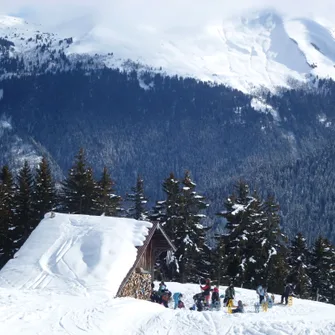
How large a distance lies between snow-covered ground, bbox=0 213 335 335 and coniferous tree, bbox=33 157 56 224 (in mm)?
11318

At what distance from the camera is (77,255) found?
95.1 ft

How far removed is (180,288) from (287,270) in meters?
14.3

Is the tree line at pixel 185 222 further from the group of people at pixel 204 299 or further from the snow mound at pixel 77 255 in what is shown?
the group of people at pixel 204 299

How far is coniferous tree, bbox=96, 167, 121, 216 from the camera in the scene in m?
47.3

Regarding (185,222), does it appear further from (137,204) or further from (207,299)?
(207,299)

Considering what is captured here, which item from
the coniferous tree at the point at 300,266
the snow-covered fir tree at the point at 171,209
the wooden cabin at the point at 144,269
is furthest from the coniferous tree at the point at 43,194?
the coniferous tree at the point at 300,266

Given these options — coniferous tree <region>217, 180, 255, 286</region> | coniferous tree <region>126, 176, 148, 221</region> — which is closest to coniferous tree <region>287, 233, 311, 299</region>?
coniferous tree <region>217, 180, 255, 286</region>

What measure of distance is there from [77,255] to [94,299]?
196 inches

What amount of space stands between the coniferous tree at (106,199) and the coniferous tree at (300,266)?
16.2 metres

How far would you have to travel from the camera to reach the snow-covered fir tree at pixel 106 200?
47312 mm

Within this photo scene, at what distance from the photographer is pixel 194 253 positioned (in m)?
45.6

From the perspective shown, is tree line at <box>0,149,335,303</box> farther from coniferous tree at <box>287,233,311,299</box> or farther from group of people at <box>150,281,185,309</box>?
group of people at <box>150,281,185,309</box>

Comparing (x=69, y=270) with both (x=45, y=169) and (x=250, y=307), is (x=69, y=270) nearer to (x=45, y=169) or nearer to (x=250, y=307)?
(x=250, y=307)

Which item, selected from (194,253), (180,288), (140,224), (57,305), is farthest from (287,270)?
(57,305)
